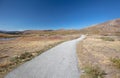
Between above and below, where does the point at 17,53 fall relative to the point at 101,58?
below

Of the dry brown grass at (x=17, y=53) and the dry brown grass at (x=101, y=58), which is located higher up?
the dry brown grass at (x=101, y=58)

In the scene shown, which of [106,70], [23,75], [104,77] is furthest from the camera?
[106,70]

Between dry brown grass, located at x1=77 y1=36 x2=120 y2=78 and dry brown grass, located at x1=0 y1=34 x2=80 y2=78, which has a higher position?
dry brown grass, located at x1=77 y1=36 x2=120 y2=78

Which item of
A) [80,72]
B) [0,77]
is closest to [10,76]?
[0,77]

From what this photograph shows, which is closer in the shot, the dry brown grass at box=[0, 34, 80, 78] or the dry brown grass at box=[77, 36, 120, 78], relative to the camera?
the dry brown grass at box=[77, 36, 120, 78]

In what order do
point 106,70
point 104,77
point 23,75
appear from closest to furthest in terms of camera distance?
1. point 104,77
2. point 23,75
3. point 106,70

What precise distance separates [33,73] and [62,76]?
1998mm

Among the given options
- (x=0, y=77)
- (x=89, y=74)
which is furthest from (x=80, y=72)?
(x=0, y=77)

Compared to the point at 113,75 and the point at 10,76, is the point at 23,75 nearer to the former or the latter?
the point at 10,76

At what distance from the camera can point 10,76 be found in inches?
338

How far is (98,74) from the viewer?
8320 millimetres

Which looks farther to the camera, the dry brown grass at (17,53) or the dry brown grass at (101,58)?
the dry brown grass at (17,53)

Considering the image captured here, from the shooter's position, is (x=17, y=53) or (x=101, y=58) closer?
(x=101, y=58)

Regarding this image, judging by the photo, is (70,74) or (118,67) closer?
(70,74)
